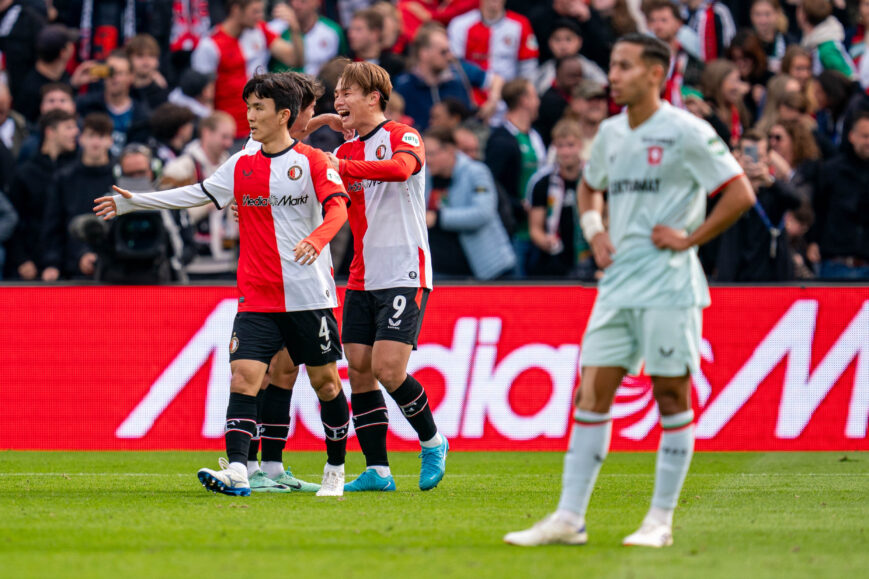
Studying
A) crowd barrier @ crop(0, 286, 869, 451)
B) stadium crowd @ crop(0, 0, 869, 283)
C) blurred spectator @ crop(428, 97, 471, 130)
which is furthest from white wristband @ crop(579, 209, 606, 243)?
blurred spectator @ crop(428, 97, 471, 130)

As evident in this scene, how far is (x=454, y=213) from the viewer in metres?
13.0

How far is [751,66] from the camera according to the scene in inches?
625

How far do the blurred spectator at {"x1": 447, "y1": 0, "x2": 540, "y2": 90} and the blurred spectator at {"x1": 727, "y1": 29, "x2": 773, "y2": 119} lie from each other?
2.38 metres

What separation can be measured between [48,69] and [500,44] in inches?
203

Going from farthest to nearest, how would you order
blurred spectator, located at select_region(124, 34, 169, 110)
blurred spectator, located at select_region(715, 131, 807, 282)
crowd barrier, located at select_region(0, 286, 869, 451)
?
blurred spectator, located at select_region(124, 34, 169, 110) < blurred spectator, located at select_region(715, 131, 807, 282) < crowd barrier, located at select_region(0, 286, 869, 451)

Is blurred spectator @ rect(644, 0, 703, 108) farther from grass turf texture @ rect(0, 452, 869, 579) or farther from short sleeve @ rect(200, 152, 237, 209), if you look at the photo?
short sleeve @ rect(200, 152, 237, 209)

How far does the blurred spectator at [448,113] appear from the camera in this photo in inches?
555

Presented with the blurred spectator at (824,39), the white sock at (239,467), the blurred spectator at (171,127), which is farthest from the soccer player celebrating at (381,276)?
the blurred spectator at (824,39)

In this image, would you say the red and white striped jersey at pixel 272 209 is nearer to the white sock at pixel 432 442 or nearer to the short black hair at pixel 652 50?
the white sock at pixel 432 442

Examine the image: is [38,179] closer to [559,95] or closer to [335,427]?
[559,95]

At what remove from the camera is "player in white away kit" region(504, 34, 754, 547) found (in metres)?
6.16

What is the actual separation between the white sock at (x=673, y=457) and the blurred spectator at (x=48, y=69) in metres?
10.4

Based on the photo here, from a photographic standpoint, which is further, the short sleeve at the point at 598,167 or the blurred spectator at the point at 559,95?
the blurred spectator at the point at 559,95

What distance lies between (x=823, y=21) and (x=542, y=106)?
361 cm
